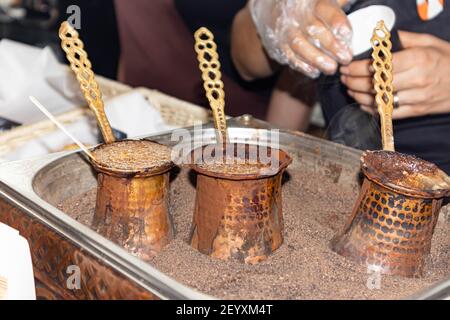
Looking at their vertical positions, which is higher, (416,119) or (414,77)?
(414,77)

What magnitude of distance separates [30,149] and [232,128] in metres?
0.51

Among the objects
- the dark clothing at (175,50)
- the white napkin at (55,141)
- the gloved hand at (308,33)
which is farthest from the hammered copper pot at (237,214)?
the dark clothing at (175,50)

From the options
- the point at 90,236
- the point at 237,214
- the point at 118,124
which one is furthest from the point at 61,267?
the point at 118,124

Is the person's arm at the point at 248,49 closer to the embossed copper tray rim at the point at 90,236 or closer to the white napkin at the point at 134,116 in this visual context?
the white napkin at the point at 134,116

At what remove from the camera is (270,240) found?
3.02 feet

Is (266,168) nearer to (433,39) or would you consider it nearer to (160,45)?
(433,39)

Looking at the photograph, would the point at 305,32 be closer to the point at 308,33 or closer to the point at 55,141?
the point at 308,33

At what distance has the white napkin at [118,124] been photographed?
4.70 feet

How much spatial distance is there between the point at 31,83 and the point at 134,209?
3.19 feet

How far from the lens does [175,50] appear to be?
246cm

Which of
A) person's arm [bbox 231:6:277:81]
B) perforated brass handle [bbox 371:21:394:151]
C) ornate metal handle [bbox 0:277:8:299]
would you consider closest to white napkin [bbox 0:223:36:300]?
ornate metal handle [bbox 0:277:8:299]

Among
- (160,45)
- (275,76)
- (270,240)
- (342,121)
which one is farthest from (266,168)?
(160,45)

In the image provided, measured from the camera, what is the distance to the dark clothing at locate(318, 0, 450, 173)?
4.75 ft

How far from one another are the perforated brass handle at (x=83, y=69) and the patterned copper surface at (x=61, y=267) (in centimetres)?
21
